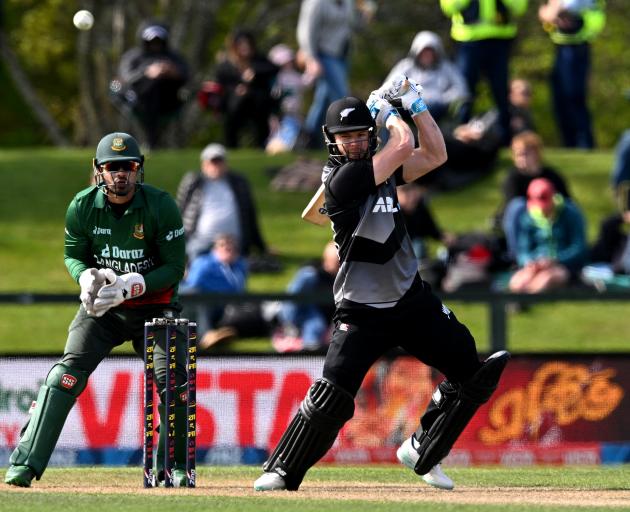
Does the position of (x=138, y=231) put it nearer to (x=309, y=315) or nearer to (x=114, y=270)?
(x=114, y=270)

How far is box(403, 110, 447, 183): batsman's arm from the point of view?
27.9 ft

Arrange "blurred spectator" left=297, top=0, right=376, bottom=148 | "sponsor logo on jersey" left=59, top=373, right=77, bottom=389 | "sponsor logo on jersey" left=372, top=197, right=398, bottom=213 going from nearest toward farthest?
1. "sponsor logo on jersey" left=372, top=197, right=398, bottom=213
2. "sponsor logo on jersey" left=59, top=373, right=77, bottom=389
3. "blurred spectator" left=297, top=0, right=376, bottom=148

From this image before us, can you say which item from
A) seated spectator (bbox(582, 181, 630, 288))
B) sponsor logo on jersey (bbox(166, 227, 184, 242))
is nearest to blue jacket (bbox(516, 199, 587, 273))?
seated spectator (bbox(582, 181, 630, 288))

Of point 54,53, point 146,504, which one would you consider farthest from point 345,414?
point 54,53

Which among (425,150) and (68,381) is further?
(68,381)

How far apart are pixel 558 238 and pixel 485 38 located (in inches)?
151

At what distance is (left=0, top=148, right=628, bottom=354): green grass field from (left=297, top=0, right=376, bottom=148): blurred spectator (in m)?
0.87

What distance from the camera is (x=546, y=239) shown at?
1509 cm

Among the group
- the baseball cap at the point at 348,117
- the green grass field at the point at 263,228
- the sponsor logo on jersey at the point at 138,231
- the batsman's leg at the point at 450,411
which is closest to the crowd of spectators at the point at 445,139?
the green grass field at the point at 263,228

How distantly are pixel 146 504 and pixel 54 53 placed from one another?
30.2 m

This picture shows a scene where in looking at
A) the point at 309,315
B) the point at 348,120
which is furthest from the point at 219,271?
the point at 348,120

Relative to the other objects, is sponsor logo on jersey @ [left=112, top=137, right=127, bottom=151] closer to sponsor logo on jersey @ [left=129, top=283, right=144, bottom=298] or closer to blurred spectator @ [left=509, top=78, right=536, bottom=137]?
sponsor logo on jersey @ [left=129, top=283, right=144, bottom=298]

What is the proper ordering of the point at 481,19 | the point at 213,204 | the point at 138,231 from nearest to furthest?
1. the point at 138,231
2. the point at 213,204
3. the point at 481,19

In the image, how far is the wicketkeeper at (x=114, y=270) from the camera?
28.7 feet
